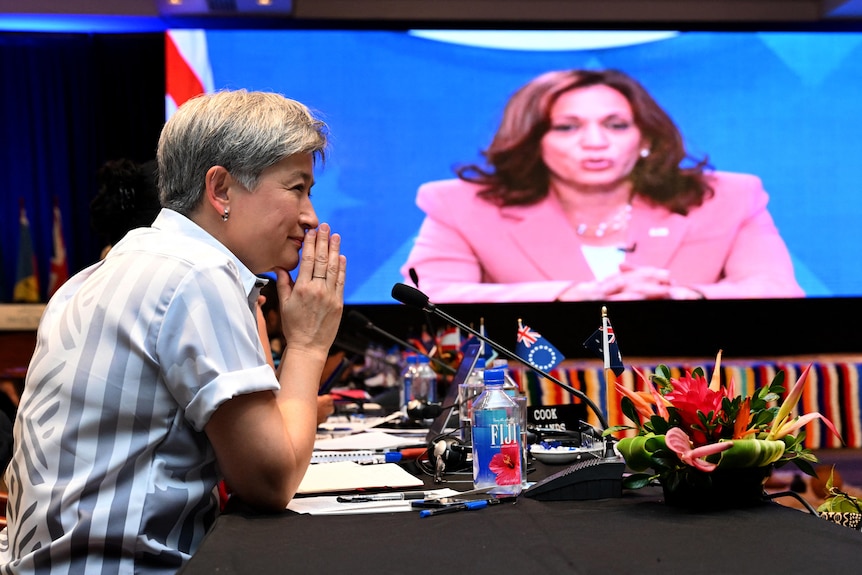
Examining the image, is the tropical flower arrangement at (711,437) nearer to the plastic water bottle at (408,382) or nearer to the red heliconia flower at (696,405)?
the red heliconia flower at (696,405)

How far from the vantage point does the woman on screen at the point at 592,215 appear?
4.93 metres

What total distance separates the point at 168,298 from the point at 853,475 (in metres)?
4.61

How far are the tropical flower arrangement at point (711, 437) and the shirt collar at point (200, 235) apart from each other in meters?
0.58

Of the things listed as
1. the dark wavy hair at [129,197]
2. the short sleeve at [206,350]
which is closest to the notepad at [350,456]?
the short sleeve at [206,350]

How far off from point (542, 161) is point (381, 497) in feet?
12.9

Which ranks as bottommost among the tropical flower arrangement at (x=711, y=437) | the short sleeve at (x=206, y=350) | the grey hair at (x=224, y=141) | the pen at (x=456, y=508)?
the pen at (x=456, y=508)

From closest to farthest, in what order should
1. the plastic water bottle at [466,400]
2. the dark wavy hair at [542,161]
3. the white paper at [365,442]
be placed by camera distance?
the plastic water bottle at [466,400] < the white paper at [365,442] < the dark wavy hair at [542,161]

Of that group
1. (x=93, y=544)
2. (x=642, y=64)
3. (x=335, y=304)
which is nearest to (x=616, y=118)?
(x=642, y=64)

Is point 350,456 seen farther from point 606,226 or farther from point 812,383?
point 812,383

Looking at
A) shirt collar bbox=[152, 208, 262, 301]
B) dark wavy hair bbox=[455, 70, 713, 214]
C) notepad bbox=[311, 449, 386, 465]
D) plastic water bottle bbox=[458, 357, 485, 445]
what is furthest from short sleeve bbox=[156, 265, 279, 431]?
dark wavy hair bbox=[455, 70, 713, 214]

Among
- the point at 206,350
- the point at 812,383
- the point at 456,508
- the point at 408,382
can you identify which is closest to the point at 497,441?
the point at 456,508

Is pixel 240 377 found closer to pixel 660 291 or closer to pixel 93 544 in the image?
pixel 93 544

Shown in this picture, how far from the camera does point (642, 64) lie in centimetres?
511

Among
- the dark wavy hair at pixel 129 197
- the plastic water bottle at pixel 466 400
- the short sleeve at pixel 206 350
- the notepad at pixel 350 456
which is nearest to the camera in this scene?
the short sleeve at pixel 206 350
